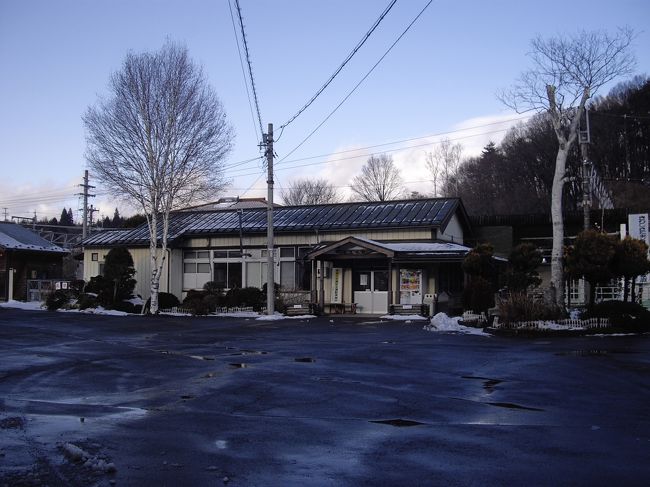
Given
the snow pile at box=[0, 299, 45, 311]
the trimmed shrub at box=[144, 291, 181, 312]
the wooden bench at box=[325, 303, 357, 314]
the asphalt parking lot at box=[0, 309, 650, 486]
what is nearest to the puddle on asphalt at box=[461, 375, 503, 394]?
the asphalt parking lot at box=[0, 309, 650, 486]

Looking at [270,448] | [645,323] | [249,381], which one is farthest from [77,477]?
[645,323]

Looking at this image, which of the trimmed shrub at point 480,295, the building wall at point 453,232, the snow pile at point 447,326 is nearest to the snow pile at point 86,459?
the snow pile at point 447,326

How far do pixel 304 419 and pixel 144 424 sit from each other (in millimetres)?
1945

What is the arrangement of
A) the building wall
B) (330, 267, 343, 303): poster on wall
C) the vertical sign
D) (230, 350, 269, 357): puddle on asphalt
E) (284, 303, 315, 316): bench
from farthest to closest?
1. the building wall
2. (330, 267, 343, 303): poster on wall
3. the vertical sign
4. (284, 303, 315, 316): bench
5. (230, 350, 269, 357): puddle on asphalt

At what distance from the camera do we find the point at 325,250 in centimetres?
2983

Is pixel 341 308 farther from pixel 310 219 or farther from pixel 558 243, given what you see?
pixel 558 243

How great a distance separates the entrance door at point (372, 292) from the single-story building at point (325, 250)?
5 cm

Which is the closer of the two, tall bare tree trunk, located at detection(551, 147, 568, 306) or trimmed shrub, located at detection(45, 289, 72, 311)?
tall bare tree trunk, located at detection(551, 147, 568, 306)

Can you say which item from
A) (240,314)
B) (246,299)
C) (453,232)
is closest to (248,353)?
(240,314)

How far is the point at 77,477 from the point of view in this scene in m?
5.64

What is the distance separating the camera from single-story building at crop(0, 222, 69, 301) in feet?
140

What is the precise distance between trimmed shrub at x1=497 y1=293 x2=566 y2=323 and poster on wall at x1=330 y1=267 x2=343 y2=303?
38.3 feet

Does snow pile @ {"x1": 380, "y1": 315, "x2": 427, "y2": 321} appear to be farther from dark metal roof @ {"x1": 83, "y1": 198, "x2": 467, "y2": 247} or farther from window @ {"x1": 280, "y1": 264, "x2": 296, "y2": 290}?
window @ {"x1": 280, "y1": 264, "x2": 296, "y2": 290}

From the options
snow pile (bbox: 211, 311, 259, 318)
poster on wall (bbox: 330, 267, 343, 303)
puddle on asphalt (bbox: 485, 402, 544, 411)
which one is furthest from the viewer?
poster on wall (bbox: 330, 267, 343, 303)
